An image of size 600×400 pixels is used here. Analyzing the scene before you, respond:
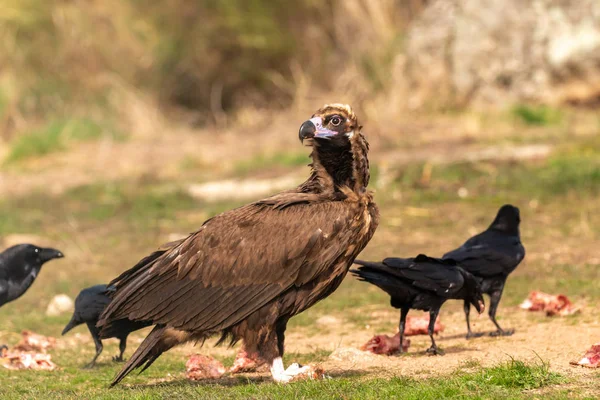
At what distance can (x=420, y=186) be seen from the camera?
48.0 feet

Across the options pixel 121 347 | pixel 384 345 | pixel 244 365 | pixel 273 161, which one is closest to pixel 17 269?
pixel 121 347

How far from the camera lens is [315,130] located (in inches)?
263

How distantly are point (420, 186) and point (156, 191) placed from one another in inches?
165

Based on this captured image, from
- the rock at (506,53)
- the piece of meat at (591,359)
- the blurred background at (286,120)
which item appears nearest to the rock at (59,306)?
the blurred background at (286,120)

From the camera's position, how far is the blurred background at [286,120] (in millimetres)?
12773

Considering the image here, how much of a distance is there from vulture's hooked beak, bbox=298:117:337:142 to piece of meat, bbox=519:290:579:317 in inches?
120

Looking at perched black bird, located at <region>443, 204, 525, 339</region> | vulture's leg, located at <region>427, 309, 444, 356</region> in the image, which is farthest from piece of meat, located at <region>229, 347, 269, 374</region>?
perched black bird, located at <region>443, 204, 525, 339</region>

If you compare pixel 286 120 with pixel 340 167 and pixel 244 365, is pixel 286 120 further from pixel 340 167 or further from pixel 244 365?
pixel 340 167

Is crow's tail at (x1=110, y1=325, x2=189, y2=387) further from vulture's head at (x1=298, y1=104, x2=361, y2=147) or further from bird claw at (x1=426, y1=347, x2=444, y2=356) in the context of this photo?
bird claw at (x1=426, y1=347, x2=444, y2=356)

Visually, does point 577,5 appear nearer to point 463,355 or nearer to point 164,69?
point 164,69

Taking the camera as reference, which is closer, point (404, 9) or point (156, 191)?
point (156, 191)

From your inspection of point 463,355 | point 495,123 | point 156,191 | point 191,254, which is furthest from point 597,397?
point 495,123

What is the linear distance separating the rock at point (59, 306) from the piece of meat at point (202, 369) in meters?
3.57

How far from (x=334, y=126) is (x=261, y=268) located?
1.05 meters
